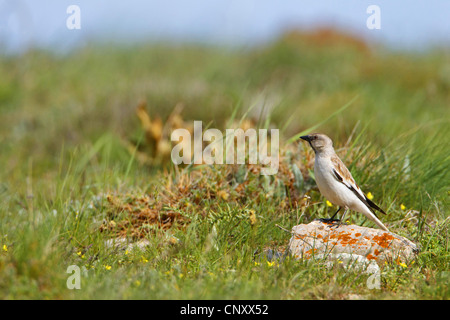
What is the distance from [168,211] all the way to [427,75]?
33.6 ft

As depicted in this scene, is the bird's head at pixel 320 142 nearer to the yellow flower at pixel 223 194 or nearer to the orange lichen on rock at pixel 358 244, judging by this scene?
the orange lichen on rock at pixel 358 244

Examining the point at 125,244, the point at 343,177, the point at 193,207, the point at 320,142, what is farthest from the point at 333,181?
the point at 125,244

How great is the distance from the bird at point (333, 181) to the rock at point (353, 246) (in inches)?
7.2

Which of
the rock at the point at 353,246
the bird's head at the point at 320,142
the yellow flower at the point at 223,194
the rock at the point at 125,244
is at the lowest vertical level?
the rock at the point at 125,244

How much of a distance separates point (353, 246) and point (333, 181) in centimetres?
55

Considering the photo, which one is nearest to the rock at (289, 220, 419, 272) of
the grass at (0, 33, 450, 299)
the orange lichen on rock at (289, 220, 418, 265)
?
the orange lichen on rock at (289, 220, 418, 265)

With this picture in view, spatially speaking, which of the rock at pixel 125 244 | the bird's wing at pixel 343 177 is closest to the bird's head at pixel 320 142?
the bird's wing at pixel 343 177

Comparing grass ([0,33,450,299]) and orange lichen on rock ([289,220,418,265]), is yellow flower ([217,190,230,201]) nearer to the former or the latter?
grass ([0,33,450,299])

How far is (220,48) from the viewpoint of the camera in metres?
16.8

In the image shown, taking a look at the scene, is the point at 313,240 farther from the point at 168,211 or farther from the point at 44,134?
the point at 44,134

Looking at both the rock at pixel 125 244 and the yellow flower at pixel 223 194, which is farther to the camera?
the yellow flower at pixel 223 194

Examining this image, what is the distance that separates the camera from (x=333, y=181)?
4.72 meters

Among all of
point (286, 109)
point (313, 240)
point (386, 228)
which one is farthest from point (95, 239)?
point (286, 109)

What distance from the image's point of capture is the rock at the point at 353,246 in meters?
4.62
